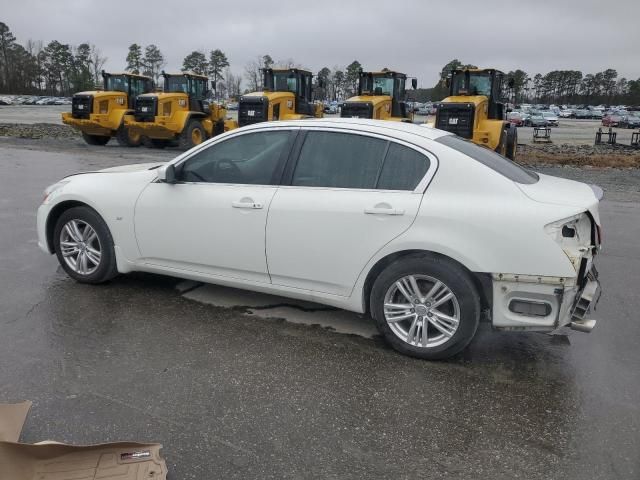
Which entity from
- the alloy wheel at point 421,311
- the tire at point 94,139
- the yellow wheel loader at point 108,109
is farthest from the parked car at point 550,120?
the alloy wheel at point 421,311

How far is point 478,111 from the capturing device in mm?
15945

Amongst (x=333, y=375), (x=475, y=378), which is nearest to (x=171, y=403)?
(x=333, y=375)

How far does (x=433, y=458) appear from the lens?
9.46 feet

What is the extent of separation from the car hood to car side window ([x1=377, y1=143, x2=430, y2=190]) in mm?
684

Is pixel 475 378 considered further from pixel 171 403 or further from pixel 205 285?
pixel 205 285

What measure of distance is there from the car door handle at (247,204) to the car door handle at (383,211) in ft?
2.87

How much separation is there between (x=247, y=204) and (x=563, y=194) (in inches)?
90.4

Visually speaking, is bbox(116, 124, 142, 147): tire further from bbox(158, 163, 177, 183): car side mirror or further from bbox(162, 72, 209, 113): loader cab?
bbox(158, 163, 177, 183): car side mirror

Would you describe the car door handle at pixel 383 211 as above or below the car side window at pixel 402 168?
below

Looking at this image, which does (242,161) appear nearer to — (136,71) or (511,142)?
(511,142)

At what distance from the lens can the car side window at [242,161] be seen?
4461 millimetres

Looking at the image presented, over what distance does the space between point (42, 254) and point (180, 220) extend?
2.45 meters

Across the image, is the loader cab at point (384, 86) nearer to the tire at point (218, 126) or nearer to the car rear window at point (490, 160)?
the tire at point (218, 126)

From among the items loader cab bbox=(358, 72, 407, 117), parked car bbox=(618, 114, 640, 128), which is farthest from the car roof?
parked car bbox=(618, 114, 640, 128)
